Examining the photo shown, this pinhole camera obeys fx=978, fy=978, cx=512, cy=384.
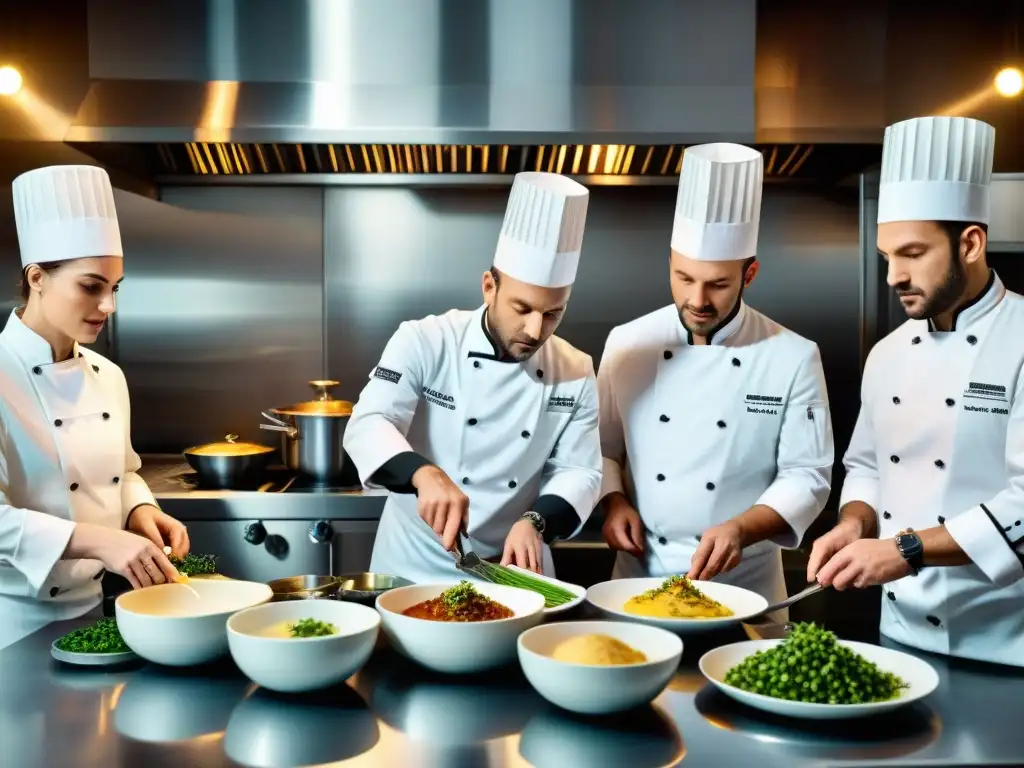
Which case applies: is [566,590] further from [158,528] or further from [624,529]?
[158,528]

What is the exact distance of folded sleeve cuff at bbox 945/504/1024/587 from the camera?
187 centimetres

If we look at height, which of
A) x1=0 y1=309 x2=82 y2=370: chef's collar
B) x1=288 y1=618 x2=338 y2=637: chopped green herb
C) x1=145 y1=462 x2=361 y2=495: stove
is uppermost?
x1=0 y1=309 x2=82 y2=370: chef's collar

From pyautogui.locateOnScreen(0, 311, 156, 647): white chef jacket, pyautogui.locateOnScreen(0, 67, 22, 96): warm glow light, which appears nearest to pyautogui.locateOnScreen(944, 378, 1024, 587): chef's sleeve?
pyautogui.locateOnScreen(0, 311, 156, 647): white chef jacket

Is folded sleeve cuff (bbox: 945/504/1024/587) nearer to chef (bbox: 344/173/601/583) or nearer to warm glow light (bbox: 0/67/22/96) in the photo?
chef (bbox: 344/173/601/583)

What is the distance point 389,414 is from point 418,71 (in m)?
1.50

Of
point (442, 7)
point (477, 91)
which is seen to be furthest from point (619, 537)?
point (442, 7)

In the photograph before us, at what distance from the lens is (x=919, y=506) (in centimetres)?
216

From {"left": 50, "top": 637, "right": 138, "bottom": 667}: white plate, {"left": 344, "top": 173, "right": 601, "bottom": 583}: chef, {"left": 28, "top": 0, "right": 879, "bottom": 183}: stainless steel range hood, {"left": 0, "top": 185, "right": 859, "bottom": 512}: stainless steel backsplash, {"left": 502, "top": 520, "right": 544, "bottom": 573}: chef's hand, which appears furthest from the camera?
{"left": 0, "top": 185, "right": 859, "bottom": 512}: stainless steel backsplash

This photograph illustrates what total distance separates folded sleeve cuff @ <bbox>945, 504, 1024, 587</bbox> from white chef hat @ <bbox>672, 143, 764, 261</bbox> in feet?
3.00

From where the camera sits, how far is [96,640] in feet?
5.59

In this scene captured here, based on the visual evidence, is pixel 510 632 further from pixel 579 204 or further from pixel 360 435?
pixel 579 204

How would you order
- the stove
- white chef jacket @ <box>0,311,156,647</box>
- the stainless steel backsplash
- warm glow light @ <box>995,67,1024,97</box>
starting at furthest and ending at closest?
the stainless steel backsplash < warm glow light @ <box>995,67,1024,97</box> < the stove < white chef jacket @ <box>0,311,156,647</box>

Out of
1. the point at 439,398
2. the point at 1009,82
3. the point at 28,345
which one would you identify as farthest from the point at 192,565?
the point at 1009,82

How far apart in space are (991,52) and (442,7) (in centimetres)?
218
